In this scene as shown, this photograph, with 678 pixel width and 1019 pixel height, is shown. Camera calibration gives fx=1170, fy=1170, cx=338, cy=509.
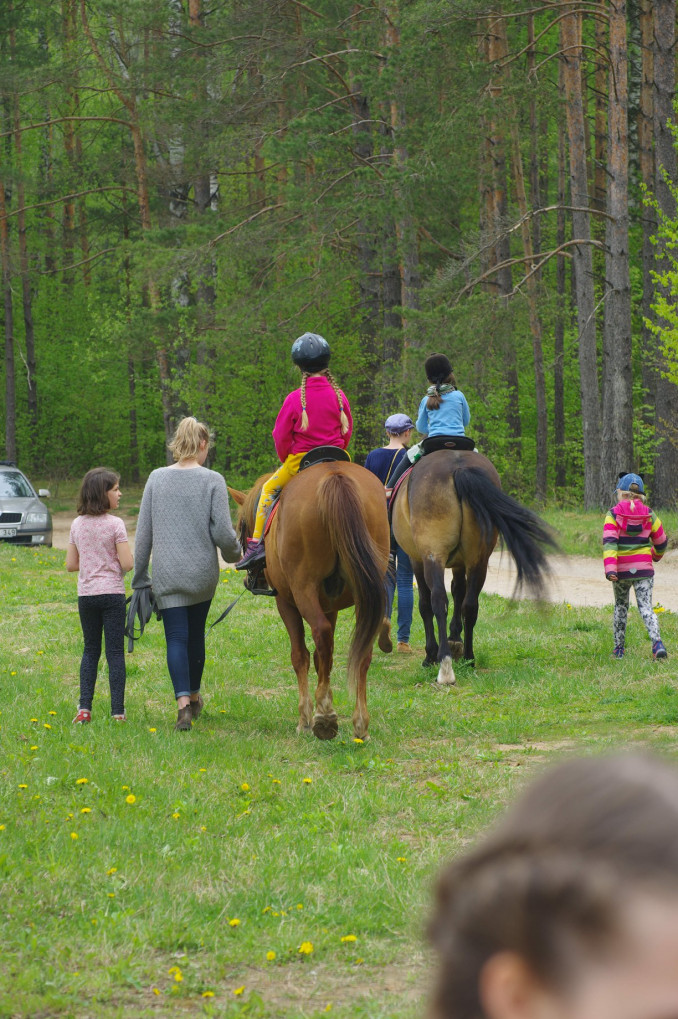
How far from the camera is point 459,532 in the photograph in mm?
9836

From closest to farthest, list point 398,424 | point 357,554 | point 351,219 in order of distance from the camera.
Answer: point 357,554 < point 398,424 < point 351,219

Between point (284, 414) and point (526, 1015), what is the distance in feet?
23.8

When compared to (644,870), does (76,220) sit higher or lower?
higher

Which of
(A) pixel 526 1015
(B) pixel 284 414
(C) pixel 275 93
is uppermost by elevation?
(C) pixel 275 93

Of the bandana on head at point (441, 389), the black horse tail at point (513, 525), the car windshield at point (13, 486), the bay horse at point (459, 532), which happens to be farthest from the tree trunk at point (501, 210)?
the black horse tail at point (513, 525)

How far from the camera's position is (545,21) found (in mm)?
33250

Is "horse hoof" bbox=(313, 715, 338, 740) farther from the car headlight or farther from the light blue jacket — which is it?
the car headlight

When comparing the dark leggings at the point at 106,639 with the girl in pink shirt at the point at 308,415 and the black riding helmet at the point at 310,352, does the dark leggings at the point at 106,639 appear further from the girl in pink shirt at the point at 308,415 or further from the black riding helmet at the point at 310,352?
the black riding helmet at the point at 310,352

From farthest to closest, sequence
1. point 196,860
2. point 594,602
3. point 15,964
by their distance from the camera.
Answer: point 594,602
point 196,860
point 15,964

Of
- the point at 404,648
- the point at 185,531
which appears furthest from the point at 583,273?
the point at 185,531

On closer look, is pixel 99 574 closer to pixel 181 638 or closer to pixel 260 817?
pixel 181 638

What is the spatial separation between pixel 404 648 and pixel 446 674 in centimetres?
211

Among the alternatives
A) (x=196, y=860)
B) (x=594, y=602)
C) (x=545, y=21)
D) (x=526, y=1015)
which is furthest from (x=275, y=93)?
(x=526, y=1015)

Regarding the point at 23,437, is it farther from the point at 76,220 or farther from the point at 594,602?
the point at 594,602
